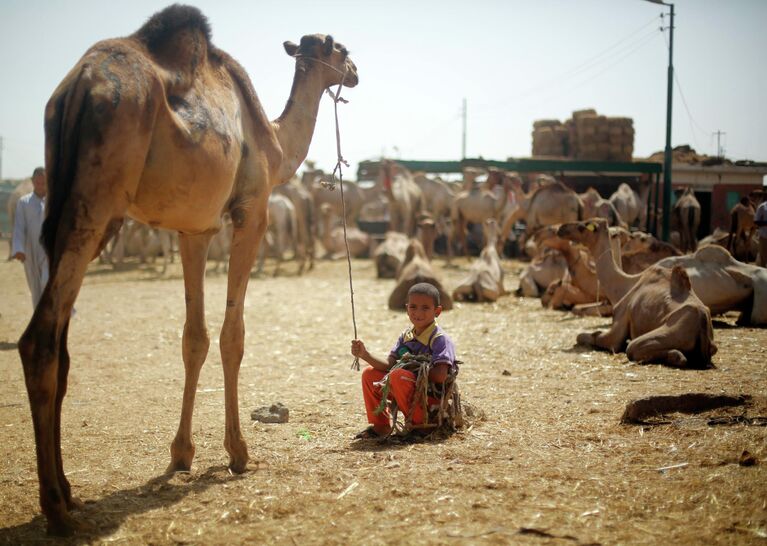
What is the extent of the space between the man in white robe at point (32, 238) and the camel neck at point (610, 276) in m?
7.73

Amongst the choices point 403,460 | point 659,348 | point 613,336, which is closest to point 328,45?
point 403,460

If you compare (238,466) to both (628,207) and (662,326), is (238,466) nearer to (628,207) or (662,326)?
(662,326)

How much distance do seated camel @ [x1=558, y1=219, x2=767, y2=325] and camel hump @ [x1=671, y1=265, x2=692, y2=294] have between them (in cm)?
162

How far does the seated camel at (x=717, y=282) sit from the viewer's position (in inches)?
424

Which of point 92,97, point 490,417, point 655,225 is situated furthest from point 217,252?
point 92,97

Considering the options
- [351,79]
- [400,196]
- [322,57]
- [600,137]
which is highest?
[600,137]

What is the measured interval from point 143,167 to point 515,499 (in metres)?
2.71

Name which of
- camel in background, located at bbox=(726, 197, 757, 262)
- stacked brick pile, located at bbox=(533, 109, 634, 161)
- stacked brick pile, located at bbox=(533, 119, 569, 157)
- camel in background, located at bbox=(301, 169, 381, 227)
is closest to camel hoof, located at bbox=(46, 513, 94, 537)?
camel in background, located at bbox=(726, 197, 757, 262)

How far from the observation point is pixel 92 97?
3.82m

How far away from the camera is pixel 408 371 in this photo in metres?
5.67

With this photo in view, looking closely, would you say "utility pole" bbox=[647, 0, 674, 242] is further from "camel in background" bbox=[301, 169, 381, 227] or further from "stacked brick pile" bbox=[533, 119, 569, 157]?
"camel in background" bbox=[301, 169, 381, 227]

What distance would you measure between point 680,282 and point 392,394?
15.4 feet

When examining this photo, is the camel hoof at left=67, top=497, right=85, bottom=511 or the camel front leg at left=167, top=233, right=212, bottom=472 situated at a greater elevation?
the camel front leg at left=167, top=233, right=212, bottom=472

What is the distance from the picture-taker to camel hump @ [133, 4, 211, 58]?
4.51m
